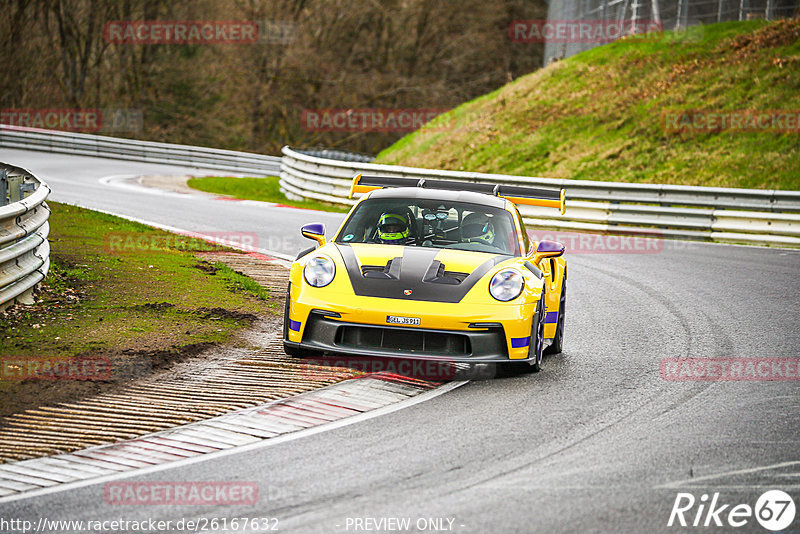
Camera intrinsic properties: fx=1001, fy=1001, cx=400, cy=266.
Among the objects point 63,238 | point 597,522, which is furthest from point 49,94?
point 597,522

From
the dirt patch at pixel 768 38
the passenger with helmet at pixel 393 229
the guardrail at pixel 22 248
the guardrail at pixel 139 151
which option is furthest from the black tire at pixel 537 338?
the guardrail at pixel 139 151

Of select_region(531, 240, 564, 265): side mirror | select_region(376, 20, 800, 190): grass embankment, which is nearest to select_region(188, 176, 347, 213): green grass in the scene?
select_region(376, 20, 800, 190): grass embankment

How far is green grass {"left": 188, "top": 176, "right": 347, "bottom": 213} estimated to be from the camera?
24.5m

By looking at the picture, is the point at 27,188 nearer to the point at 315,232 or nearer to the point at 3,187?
the point at 3,187

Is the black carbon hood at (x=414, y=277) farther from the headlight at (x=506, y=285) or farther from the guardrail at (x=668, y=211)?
the guardrail at (x=668, y=211)

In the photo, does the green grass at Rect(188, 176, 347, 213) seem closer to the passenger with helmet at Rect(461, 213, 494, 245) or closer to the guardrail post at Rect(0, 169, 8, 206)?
the guardrail post at Rect(0, 169, 8, 206)

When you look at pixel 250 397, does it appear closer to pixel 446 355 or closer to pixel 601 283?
pixel 446 355

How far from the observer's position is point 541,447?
235 inches

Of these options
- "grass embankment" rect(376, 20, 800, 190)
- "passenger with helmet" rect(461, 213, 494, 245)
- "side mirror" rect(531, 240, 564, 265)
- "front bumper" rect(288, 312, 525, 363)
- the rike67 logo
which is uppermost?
"grass embankment" rect(376, 20, 800, 190)

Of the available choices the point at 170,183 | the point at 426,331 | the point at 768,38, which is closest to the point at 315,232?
the point at 426,331

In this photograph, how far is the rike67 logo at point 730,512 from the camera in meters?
4.83

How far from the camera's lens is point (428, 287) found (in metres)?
7.52

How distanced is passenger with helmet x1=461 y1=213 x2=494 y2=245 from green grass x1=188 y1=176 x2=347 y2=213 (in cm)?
1411

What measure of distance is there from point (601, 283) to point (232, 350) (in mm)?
6114
